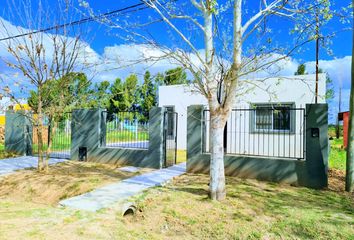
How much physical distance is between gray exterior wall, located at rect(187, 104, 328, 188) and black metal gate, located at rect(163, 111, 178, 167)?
102 cm

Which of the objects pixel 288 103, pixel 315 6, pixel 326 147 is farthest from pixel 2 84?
pixel 288 103

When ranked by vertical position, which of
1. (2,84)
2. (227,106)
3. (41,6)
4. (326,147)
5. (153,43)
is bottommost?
(326,147)

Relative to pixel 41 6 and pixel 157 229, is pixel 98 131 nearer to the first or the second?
pixel 41 6

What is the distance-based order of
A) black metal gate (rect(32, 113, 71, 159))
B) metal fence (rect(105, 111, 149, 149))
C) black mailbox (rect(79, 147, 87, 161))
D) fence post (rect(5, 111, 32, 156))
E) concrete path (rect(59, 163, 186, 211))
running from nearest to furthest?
concrete path (rect(59, 163, 186, 211)), metal fence (rect(105, 111, 149, 149)), black mailbox (rect(79, 147, 87, 161)), black metal gate (rect(32, 113, 71, 159)), fence post (rect(5, 111, 32, 156))

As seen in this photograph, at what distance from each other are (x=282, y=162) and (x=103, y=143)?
6.81 meters

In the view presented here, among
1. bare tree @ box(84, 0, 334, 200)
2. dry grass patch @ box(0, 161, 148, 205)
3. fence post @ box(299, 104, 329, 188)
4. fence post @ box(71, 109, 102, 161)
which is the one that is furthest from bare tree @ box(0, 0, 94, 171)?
fence post @ box(299, 104, 329, 188)

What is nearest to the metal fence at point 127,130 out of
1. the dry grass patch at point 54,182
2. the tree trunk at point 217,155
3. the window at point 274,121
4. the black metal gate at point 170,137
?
the black metal gate at point 170,137

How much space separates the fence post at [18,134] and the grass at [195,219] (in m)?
7.21

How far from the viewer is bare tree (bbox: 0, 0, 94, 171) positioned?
8.56 metres

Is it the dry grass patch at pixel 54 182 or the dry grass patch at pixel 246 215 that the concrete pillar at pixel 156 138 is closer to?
the dry grass patch at pixel 54 182

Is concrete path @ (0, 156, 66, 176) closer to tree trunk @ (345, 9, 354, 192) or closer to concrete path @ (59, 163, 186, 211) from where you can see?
concrete path @ (59, 163, 186, 211)

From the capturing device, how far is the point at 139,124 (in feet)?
35.6

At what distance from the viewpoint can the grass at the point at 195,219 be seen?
14.9 ft

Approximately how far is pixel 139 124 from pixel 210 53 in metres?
5.59
